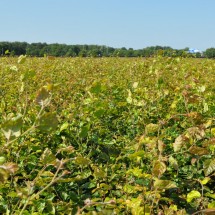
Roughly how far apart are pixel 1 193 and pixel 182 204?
943 millimetres

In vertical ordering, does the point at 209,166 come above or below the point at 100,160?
above

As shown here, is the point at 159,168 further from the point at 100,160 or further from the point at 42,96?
the point at 100,160

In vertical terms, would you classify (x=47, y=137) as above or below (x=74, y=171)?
above

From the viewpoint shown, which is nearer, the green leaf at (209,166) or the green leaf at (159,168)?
the green leaf at (159,168)

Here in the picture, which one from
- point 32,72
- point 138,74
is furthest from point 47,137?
point 138,74

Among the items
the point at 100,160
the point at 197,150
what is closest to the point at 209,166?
Result: the point at 197,150

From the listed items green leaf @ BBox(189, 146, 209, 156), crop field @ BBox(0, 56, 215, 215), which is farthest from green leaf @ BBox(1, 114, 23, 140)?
green leaf @ BBox(189, 146, 209, 156)

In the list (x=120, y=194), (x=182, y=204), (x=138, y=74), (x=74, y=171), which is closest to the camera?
(x=120, y=194)

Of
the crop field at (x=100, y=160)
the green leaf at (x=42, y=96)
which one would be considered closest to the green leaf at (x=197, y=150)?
the crop field at (x=100, y=160)

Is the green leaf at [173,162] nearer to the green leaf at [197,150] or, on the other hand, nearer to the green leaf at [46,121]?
the green leaf at [197,150]

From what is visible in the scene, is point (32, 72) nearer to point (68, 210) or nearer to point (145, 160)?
point (68, 210)

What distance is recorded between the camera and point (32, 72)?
145 cm

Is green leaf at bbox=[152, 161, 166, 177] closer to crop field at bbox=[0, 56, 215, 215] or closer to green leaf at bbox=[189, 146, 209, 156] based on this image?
crop field at bbox=[0, 56, 215, 215]

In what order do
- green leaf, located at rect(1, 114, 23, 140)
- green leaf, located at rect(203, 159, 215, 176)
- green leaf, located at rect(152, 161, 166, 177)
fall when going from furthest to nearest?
green leaf, located at rect(203, 159, 215, 176), green leaf, located at rect(152, 161, 166, 177), green leaf, located at rect(1, 114, 23, 140)
